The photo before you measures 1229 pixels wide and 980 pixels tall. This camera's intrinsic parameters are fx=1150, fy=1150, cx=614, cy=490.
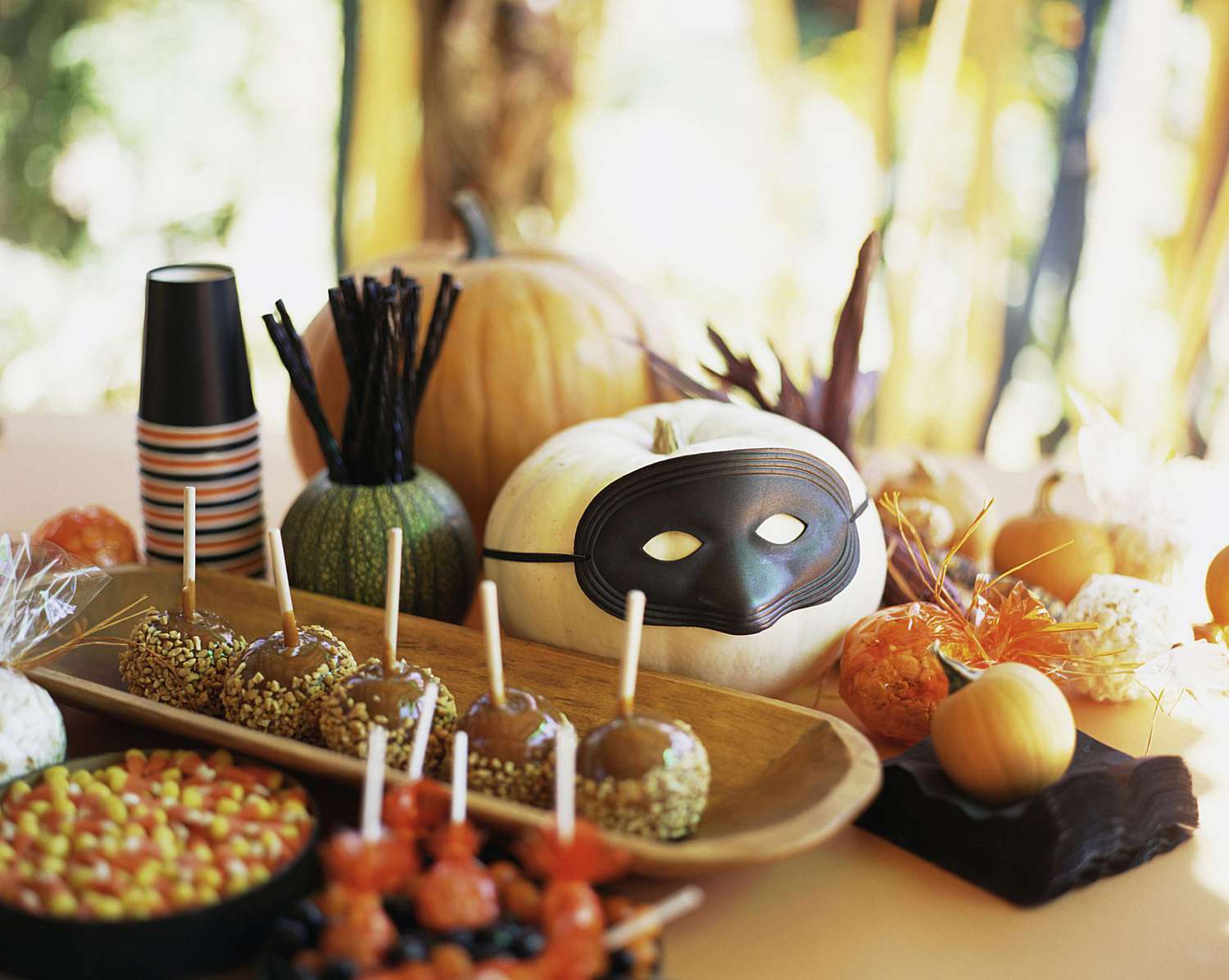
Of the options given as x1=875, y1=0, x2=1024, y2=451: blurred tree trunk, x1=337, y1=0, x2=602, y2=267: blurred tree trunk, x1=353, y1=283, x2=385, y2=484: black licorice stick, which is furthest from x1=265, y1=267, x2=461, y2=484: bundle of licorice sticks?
x1=875, y1=0, x2=1024, y2=451: blurred tree trunk

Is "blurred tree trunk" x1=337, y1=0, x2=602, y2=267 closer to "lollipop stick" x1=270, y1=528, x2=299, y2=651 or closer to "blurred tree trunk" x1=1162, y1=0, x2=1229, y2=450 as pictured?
"blurred tree trunk" x1=1162, y1=0, x2=1229, y2=450

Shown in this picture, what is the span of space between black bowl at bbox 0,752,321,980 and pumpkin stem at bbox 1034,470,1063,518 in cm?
77

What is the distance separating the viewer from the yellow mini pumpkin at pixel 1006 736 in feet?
2.17

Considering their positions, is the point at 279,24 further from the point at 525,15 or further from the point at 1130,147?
the point at 1130,147

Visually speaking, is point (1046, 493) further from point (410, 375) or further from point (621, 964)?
point (621, 964)

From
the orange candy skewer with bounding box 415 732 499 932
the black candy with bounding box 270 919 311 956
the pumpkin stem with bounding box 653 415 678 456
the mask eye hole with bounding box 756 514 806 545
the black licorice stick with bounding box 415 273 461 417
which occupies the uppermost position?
the black licorice stick with bounding box 415 273 461 417

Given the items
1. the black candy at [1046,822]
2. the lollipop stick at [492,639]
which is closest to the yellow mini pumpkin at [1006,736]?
the black candy at [1046,822]

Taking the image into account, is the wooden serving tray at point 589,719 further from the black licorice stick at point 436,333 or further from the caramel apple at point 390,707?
the black licorice stick at point 436,333

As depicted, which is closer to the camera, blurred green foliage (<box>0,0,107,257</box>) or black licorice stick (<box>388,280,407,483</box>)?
black licorice stick (<box>388,280,407,483</box>)

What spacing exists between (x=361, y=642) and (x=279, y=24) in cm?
221

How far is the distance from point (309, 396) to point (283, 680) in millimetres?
280

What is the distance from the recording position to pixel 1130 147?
235cm

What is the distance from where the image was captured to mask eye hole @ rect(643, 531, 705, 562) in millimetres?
809

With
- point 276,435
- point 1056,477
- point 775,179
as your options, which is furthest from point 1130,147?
point 276,435
